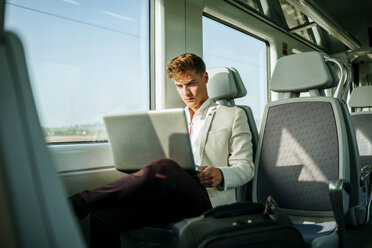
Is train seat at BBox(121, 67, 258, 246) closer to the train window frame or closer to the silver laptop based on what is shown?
the silver laptop

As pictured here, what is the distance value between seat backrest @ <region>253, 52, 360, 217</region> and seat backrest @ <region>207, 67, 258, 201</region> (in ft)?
0.41

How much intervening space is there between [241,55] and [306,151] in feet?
5.79

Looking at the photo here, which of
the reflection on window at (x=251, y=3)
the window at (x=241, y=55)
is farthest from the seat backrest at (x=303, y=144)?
the reflection on window at (x=251, y=3)

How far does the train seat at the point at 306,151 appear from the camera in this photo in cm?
159

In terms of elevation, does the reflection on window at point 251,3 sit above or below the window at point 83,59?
above

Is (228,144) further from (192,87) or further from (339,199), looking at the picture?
(339,199)

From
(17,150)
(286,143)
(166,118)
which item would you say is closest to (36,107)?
(17,150)

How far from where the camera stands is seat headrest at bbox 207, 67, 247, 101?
1973 millimetres

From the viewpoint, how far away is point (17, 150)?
1.16 feet

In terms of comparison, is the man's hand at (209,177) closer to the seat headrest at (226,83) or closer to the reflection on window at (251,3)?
the seat headrest at (226,83)

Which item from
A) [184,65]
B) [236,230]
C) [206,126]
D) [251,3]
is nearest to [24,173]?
[236,230]

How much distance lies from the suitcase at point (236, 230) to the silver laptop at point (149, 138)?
311 mm

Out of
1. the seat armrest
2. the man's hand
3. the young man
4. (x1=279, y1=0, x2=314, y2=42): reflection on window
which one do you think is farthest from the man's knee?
(x1=279, y1=0, x2=314, y2=42): reflection on window

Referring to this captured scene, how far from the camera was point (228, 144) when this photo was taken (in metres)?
1.72
